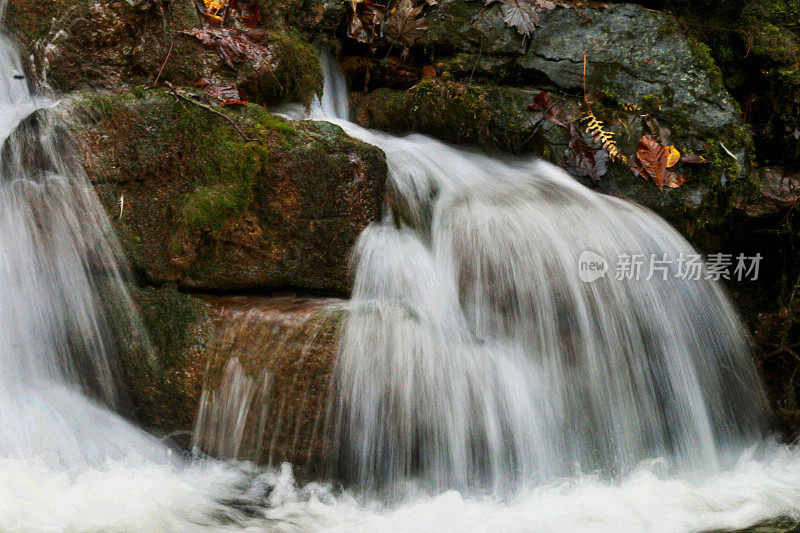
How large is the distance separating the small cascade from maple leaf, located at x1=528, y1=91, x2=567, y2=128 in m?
2.21

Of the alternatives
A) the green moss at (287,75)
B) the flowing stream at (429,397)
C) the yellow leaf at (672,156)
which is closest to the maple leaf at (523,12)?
the yellow leaf at (672,156)

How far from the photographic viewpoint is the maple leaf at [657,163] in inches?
153

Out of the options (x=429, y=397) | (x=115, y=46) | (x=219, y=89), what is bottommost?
(x=429, y=397)

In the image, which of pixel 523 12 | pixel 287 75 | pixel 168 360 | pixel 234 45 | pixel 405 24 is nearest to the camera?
pixel 168 360

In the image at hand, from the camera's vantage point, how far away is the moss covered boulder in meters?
2.93

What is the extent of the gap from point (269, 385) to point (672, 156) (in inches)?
114

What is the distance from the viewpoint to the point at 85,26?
3453mm

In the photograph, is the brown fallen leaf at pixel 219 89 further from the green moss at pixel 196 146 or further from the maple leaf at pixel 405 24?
the maple leaf at pixel 405 24

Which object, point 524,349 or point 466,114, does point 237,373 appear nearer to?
point 524,349

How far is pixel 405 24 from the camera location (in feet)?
15.0

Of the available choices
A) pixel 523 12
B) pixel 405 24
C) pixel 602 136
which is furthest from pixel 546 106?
pixel 405 24

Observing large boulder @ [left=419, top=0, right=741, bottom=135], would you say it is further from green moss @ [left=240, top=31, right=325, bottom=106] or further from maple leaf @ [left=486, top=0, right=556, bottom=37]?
green moss @ [left=240, top=31, right=325, bottom=106]

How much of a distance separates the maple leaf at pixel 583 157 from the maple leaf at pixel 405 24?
4.55 ft

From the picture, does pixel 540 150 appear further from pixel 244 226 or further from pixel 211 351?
pixel 211 351
